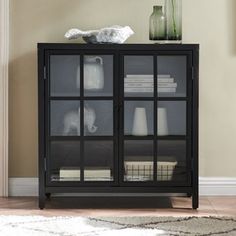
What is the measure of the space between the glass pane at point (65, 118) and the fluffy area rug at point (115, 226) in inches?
21.2

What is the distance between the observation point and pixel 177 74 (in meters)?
3.85

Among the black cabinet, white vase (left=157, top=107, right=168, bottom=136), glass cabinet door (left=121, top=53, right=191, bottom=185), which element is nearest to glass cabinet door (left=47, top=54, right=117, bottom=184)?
the black cabinet

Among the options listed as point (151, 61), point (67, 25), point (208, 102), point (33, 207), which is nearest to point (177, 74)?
point (151, 61)

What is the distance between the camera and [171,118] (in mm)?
3854

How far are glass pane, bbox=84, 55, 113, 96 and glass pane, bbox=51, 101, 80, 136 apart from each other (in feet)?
0.40

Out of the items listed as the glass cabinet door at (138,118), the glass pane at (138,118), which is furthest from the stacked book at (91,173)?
the glass pane at (138,118)

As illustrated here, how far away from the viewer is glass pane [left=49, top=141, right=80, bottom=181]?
3869 millimetres

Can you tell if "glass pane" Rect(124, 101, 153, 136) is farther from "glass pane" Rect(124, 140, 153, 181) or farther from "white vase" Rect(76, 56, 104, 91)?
"white vase" Rect(76, 56, 104, 91)

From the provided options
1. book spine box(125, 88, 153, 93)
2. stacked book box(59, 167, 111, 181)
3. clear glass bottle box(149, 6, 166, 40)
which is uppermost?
clear glass bottle box(149, 6, 166, 40)

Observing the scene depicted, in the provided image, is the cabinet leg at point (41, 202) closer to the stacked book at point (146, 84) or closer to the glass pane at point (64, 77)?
the glass pane at point (64, 77)

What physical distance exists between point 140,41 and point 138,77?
408 millimetres

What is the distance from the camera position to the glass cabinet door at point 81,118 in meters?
3.86

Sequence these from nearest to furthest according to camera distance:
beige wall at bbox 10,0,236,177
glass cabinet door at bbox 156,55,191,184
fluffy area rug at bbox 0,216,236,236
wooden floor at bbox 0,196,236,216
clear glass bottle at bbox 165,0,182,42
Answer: fluffy area rug at bbox 0,216,236,236 < wooden floor at bbox 0,196,236,216 < glass cabinet door at bbox 156,55,191,184 < clear glass bottle at bbox 165,0,182,42 < beige wall at bbox 10,0,236,177

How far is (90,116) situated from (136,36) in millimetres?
643
